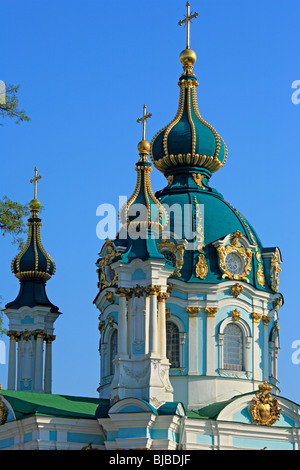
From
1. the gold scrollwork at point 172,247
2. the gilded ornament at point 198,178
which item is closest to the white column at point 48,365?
the gold scrollwork at point 172,247

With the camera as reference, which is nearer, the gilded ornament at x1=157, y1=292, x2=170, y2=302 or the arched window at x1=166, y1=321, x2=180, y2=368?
the gilded ornament at x1=157, y1=292, x2=170, y2=302

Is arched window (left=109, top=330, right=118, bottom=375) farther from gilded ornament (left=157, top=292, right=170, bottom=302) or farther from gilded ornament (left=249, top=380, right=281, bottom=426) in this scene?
gilded ornament (left=249, top=380, right=281, bottom=426)

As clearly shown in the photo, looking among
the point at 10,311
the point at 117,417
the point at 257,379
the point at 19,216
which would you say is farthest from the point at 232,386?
the point at 19,216

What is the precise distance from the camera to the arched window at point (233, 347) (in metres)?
42.8

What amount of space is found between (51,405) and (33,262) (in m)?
7.48

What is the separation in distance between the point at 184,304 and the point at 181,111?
7780mm

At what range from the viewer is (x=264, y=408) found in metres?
40.6

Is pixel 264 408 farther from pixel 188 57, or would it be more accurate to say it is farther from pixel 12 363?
pixel 188 57

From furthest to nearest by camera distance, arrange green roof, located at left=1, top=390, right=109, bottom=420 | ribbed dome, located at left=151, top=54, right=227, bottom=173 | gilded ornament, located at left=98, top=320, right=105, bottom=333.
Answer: ribbed dome, located at left=151, top=54, right=227, bottom=173, gilded ornament, located at left=98, top=320, right=105, bottom=333, green roof, located at left=1, top=390, right=109, bottom=420

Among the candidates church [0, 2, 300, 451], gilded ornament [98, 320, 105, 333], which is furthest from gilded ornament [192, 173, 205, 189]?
gilded ornament [98, 320, 105, 333]

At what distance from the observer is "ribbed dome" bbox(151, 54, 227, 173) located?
45656 mm

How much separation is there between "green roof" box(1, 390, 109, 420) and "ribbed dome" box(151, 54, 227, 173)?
9392 millimetres

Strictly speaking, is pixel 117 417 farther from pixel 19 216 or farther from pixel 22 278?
pixel 19 216

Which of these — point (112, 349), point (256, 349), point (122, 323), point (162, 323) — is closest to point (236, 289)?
point (256, 349)
